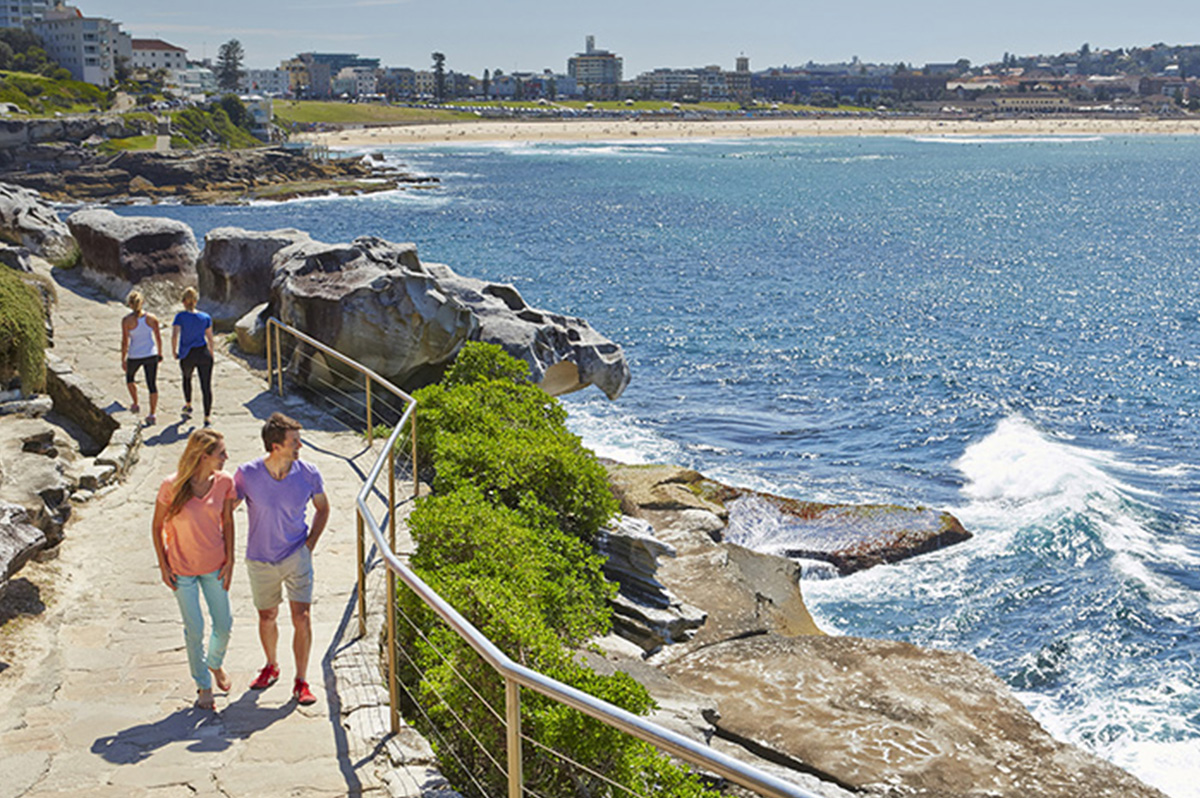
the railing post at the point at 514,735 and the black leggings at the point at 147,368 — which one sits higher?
the black leggings at the point at 147,368

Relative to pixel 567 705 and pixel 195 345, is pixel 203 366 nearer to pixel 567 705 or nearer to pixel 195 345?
pixel 195 345

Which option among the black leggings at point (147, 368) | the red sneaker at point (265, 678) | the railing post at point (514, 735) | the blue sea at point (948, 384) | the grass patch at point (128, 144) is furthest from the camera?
the grass patch at point (128, 144)

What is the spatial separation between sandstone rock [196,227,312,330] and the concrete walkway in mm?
8816

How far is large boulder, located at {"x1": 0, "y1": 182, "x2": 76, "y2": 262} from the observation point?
942 inches

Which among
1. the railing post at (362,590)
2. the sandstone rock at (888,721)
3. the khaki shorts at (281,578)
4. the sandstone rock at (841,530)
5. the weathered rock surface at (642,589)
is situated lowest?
the sandstone rock at (841,530)

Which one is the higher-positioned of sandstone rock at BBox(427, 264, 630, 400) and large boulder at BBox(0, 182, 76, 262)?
large boulder at BBox(0, 182, 76, 262)

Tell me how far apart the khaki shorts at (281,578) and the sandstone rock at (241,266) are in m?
13.3

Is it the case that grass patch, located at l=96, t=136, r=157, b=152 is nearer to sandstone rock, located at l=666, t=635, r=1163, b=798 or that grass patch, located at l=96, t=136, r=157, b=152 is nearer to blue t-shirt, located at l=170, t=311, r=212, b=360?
blue t-shirt, located at l=170, t=311, r=212, b=360

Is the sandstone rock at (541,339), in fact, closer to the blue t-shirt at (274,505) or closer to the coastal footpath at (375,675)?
the coastal footpath at (375,675)

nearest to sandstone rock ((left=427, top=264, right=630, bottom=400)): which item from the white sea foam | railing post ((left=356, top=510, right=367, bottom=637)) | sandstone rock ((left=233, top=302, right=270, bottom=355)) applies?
sandstone rock ((left=233, top=302, right=270, bottom=355))

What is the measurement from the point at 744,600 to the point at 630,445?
1101 centimetres

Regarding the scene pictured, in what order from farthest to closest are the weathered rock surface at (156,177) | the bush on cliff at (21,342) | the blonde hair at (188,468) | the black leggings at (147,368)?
the weathered rock surface at (156,177) < the black leggings at (147,368) < the bush on cliff at (21,342) < the blonde hair at (188,468)

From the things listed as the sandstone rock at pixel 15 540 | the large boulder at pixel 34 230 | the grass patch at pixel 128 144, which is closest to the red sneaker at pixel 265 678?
the sandstone rock at pixel 15 540

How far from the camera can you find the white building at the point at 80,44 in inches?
6073
